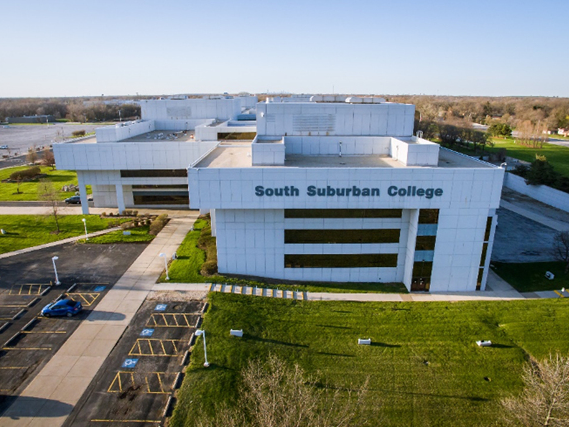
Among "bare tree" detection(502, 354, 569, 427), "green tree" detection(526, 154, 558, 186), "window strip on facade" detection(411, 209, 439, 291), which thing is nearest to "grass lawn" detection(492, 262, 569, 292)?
"window strip on facade" detection(411, 209, 439, 291)

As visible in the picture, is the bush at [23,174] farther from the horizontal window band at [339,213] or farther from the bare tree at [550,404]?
the bare tree at [550,404]

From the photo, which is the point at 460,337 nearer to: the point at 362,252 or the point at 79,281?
the point at 362,252

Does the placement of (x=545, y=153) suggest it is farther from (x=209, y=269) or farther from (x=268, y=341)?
(x=268, y=341)

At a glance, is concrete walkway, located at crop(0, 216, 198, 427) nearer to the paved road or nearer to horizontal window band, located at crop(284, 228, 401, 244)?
horizontal window band, located at crop(284, 228, 401, 244)

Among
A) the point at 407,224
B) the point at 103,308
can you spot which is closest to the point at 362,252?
the point at 407,224

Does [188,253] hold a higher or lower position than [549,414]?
lower

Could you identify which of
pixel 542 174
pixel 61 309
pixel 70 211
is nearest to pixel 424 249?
pixel 61 309
